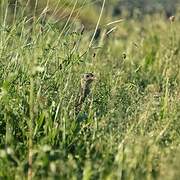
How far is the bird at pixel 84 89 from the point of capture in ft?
9.91

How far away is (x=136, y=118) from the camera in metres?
2.77

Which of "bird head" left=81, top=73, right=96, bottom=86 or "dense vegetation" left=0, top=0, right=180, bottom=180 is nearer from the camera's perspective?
"dense vegetation" left=0, top=0, right=180, bottom=180

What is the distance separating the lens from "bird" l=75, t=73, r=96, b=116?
302cm

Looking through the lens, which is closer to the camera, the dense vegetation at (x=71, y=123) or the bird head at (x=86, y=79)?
the dense vegetation at (x=71, y=123)

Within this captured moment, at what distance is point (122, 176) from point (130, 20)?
21.6ft

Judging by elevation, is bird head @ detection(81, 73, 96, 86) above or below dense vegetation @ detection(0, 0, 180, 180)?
above

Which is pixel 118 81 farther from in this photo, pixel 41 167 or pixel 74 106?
pixel 41 167

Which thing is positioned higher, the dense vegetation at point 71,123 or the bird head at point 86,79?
the bird head at point 86,79

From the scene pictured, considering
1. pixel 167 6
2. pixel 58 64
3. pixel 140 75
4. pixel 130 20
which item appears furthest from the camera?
pixel 167 6

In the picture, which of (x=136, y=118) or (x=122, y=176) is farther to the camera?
(x=136, y=118)

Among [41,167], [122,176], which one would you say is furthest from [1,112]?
[122,176]

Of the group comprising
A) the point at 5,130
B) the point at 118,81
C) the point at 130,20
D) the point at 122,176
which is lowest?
the point at 122,176

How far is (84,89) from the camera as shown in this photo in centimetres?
304

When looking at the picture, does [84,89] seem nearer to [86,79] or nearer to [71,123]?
[86,79]
